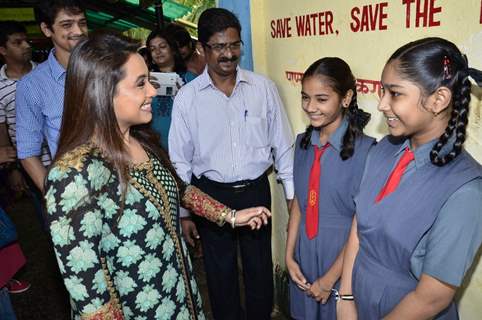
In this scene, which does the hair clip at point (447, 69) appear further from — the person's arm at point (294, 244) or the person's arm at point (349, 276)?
the person's arm at point (294, 244)

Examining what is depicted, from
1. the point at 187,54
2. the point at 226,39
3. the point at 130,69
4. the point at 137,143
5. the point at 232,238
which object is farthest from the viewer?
the point at 187,54

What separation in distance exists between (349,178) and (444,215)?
63cm

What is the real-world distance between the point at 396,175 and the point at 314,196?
565 millimetres

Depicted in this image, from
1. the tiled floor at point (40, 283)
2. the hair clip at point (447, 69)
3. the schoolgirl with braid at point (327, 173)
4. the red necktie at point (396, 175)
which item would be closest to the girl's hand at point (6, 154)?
the tiled floor at point (40, 283)

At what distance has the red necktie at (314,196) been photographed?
1.80 metres

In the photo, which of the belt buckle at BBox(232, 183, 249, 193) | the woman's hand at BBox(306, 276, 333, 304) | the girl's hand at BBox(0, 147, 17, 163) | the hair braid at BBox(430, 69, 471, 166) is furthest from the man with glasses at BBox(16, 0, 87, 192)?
the hair braid at BBox(430, 69, 471, 166)

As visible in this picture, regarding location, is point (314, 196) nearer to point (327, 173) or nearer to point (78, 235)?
point (327, 173)

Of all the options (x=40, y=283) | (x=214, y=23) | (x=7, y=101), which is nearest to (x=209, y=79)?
(x=214, y=23)

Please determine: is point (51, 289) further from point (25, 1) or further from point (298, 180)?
point (25, 1)

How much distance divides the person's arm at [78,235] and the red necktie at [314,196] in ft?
3.26

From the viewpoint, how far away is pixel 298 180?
1923mm

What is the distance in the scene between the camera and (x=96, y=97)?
1.24 meters

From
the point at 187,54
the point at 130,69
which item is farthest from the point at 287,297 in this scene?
the point at 187,54

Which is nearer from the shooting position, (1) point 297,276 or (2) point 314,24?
(1) point 297,276
